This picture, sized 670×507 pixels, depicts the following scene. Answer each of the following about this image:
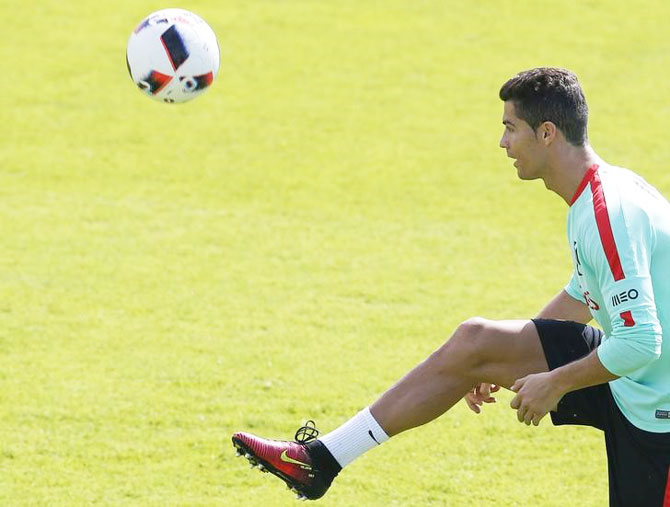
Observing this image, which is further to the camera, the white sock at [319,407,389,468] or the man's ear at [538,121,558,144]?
the white sock at [319,407,389,468]

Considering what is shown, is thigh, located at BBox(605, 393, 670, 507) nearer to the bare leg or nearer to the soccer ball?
the bare leg

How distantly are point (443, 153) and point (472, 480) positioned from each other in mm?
7519

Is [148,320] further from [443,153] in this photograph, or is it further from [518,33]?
[518,33]

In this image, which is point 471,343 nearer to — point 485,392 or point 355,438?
point 485,392

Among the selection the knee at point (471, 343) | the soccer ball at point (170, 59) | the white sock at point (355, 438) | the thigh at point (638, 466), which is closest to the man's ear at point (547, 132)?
the knee at point (471, 343)

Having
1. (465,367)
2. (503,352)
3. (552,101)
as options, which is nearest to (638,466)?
(503,352)

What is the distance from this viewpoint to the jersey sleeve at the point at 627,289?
468 centimetres

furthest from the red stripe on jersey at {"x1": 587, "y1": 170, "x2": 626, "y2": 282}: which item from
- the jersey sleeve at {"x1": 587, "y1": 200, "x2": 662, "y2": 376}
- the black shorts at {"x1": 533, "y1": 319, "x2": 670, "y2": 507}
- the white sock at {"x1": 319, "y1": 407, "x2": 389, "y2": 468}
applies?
the white sock at {"x1": 319, "y1": 407, "x2": 389, "y2": 468}

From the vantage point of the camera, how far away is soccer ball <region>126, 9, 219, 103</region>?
25.2 feet

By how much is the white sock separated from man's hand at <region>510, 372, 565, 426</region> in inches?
33.3

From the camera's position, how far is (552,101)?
5102 millimetres

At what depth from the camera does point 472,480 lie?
6793 mm

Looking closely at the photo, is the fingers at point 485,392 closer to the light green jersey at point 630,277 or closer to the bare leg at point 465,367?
the bare leg at point 465,367

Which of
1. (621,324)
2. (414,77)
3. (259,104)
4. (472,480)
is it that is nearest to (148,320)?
(472,480)
